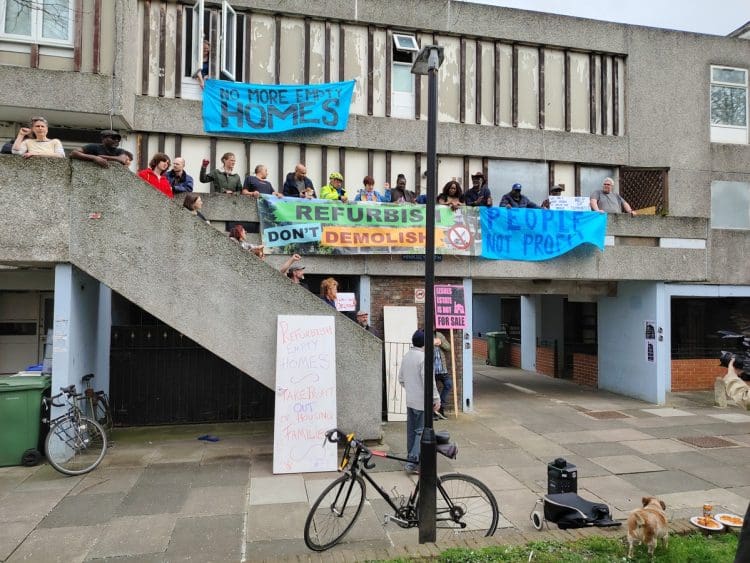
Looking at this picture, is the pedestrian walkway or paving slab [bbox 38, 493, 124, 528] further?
paving slab [bbox 38, 493, 124, 528]

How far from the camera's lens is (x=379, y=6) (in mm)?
12211

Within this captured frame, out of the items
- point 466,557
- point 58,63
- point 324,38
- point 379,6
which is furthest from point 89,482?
point 379,6

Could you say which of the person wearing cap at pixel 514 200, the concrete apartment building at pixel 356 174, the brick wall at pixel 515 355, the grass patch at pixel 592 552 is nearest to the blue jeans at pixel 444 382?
the concrete apartment building at pixel 356 174

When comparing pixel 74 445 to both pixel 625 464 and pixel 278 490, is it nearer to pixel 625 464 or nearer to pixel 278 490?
pixel 278 490

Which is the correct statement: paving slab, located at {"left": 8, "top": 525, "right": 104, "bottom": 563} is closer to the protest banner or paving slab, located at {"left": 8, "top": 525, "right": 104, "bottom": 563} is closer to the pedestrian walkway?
the pedestrian walkway

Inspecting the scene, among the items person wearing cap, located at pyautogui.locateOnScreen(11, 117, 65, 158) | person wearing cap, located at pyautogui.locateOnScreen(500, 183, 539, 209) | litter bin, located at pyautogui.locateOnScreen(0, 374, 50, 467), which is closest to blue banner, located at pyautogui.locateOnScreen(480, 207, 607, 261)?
person wearing cap, located at pyautogui.locateOnScreen(500, 183, 539, 209)

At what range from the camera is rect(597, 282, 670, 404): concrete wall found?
1238 cm

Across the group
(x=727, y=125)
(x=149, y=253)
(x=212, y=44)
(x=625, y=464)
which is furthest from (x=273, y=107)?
→ (x=727, y=125)

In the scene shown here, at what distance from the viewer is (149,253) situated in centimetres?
767

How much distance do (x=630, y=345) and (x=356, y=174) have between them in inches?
324

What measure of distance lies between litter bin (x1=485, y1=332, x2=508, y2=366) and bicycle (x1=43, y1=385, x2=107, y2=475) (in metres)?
15.3

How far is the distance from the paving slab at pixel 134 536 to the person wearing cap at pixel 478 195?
8.47m

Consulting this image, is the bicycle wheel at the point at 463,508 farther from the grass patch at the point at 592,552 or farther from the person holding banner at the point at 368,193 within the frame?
the person holding banner at the point at 368,193

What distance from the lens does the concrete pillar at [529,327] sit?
58.7ft
